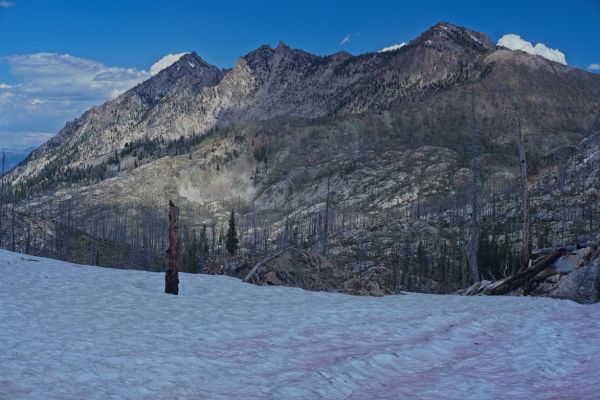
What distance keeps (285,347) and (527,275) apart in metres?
16.3

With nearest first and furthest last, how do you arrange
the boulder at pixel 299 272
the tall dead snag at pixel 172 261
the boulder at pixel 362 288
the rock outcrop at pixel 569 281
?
the rock outcrop at pixel 569 281 < the tall dead snag at pixel 172 261 < the boulder at pixel 362 288 < the boulder at pixel 299 272

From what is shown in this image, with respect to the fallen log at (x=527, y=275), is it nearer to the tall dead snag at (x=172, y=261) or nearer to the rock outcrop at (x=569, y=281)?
the rock outcrop at (x=569, y=281)

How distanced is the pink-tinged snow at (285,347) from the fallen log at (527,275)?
3815 mm

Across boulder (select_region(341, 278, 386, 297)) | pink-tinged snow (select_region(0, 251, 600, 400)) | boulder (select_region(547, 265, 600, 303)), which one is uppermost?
boulder (select_region(547, 265, 600, 303))

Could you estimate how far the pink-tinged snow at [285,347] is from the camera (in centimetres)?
953

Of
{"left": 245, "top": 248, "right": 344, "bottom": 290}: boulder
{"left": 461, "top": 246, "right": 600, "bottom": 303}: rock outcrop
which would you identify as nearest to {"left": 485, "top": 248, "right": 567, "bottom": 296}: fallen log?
{"left": 461, "top": 246, "right": 600, "bottom": 303}: rock outcrop

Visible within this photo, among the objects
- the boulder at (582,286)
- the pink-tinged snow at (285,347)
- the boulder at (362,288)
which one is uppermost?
the boulder at (582,286)

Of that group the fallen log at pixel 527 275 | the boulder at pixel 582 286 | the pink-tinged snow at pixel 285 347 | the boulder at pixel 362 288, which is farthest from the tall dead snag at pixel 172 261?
the boulder at pixel 582 286

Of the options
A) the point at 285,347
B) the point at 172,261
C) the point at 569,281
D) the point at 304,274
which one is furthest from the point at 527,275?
the point at 172,261

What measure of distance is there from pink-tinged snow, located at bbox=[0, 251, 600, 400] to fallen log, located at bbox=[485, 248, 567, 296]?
382 centimetres

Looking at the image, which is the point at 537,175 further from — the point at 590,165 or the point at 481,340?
the point at 481,340

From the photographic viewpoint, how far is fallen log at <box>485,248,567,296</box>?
23.7m

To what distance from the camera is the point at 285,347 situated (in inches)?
499

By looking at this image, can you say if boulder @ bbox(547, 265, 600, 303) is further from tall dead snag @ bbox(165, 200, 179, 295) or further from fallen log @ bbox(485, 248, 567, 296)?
tall dead snag @ bbox(165, 200, 179, 295)
